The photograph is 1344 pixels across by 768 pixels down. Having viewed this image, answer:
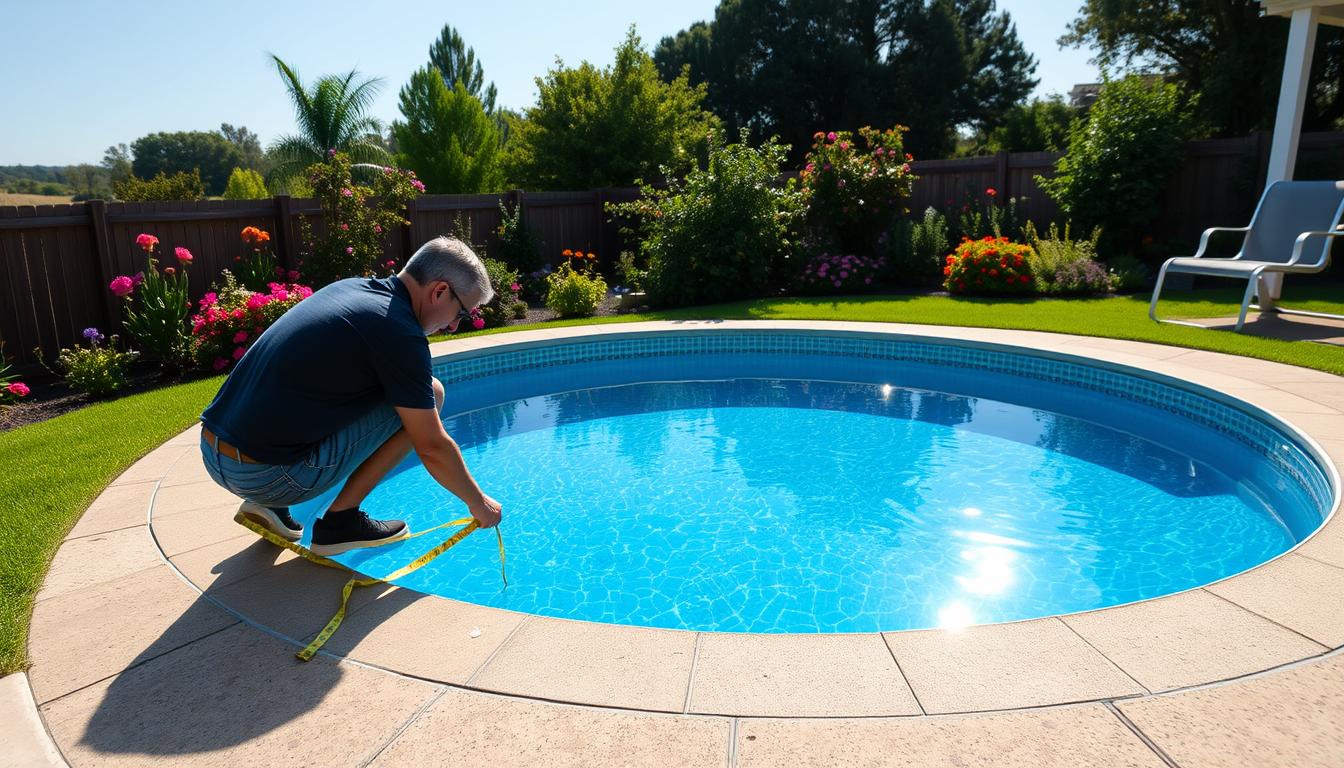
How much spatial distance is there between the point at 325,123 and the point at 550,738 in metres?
24.9

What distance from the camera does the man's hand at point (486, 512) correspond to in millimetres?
2637

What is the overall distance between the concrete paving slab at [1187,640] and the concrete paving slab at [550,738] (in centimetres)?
130

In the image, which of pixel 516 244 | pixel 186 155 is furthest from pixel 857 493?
pixel 186 155

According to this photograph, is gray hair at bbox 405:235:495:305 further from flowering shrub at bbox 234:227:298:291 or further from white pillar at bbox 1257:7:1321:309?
white pillar at bbox 1257:7:1321:309

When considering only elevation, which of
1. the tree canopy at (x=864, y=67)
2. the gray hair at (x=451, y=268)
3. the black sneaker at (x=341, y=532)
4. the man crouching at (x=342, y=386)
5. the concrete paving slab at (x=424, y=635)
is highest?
the tree canopy at (x=864, y=67)

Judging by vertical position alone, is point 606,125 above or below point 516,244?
above

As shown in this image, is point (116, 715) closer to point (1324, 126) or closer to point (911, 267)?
point (911, 267)

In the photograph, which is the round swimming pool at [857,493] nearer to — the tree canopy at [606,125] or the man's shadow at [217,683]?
the man's shadow at [217,683]

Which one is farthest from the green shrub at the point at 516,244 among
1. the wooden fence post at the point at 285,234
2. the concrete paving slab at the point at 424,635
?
the concrete paving slab at the point at 424,635

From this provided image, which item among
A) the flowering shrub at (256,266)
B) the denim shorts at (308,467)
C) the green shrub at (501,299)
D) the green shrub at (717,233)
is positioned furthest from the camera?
the green shrub at (717,233)

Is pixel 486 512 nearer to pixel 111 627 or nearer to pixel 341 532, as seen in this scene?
pixel 341 532

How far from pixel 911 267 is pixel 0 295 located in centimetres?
1098

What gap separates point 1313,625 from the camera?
249 centimetres

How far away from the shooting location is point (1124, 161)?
423 inches
